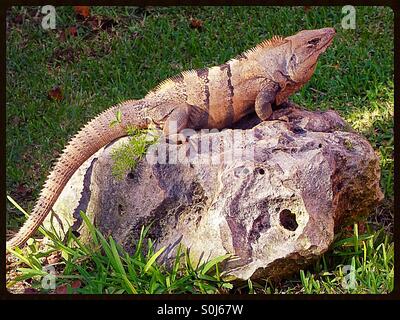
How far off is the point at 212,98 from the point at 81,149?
0.76 meters

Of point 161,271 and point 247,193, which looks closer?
point 247,193

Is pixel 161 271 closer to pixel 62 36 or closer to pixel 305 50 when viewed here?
pixel 305 50

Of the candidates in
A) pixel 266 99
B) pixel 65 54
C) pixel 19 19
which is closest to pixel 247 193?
pixel 266 99

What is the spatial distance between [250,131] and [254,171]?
318mm

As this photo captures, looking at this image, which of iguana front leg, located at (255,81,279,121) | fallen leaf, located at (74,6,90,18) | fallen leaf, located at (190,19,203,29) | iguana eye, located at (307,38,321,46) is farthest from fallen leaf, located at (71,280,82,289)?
fallen leaf, located at (74,6,90,18)

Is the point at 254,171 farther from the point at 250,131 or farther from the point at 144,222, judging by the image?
the point at 144,222

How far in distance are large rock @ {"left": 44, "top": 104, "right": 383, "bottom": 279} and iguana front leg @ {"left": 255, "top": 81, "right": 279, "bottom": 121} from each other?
0.06 m

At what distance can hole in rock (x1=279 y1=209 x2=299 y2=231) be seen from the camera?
135 inches

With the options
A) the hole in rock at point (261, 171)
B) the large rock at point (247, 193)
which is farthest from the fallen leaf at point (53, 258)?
the hole in rock at point (261, 171)

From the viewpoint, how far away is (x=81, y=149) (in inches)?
158

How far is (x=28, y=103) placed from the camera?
531cm

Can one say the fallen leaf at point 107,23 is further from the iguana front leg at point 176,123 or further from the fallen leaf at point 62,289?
the fallen leaf at point 62,289

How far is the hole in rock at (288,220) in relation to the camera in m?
3.42

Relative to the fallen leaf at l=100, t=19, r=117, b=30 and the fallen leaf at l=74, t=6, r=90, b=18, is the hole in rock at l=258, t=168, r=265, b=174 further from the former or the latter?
the fallen leaf at l=74, t=6, r=90, b=18
